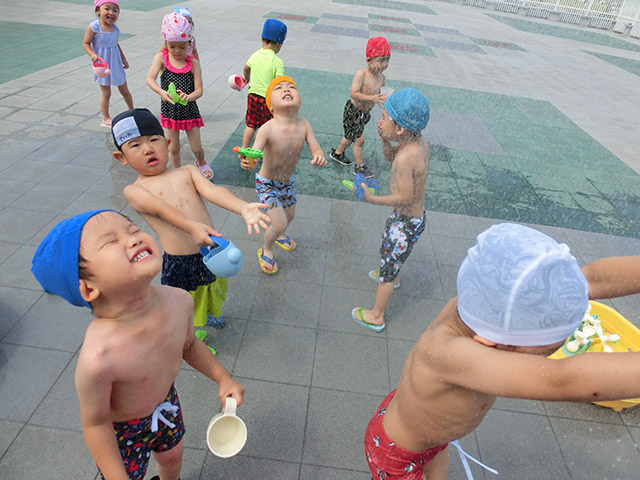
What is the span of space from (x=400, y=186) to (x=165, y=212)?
1.65m

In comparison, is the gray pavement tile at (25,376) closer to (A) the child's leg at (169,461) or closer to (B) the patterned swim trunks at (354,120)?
(A) the child's leg at (169,461)

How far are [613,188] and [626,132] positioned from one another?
3.85 metres

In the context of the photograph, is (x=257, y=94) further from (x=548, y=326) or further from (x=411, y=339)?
(x=548, y=326)

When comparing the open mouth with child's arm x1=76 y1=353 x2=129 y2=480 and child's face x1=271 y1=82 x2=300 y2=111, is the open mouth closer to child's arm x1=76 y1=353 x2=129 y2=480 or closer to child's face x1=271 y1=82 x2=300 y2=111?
child's arm x1=76 y1=353 x2=129 y2=480

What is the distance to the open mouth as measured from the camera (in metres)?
1.46

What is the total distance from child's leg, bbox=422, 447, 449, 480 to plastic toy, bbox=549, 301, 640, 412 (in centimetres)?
164

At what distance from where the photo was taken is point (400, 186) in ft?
10.1

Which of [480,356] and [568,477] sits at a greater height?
[480,356]

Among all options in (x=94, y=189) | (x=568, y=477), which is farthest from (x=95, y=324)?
(x=94, y=189)

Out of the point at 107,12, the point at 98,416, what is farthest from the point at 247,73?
the point at 98,416

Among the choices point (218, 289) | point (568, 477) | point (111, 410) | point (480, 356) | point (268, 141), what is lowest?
point (568, 477)

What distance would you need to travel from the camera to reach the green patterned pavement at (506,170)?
570 cm

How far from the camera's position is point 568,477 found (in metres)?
2.65

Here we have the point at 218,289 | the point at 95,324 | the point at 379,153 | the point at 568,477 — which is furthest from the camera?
the point at 379,153
